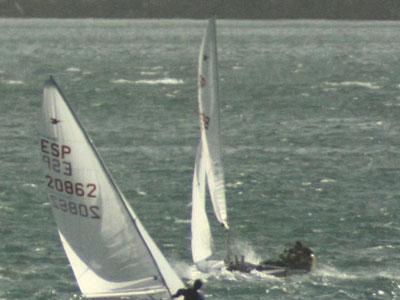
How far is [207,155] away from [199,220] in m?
2.30

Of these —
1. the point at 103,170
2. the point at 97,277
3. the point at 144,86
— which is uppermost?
the point at 103,170

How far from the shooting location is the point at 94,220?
144ft

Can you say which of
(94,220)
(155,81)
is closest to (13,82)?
(155,81)

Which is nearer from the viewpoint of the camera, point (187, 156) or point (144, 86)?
point (187, 156)

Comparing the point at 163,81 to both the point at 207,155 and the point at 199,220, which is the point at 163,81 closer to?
the point at 207,155

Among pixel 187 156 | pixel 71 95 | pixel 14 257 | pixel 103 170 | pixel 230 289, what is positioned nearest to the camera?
pixel 103 170

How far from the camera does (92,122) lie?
12056cm

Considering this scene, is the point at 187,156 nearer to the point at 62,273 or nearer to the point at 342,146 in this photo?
the point at 342,146

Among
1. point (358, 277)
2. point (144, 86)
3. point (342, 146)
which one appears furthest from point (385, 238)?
point (144, 86)

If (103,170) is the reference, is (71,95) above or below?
below

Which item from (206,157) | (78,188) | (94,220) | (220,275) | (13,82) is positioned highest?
(78,188)

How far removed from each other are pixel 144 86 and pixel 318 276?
115332 millimetres

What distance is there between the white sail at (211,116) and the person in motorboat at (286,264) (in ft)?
7.47

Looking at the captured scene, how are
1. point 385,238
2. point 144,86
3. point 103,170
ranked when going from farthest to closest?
point 144,86 → point 385,238 → point 103,170
